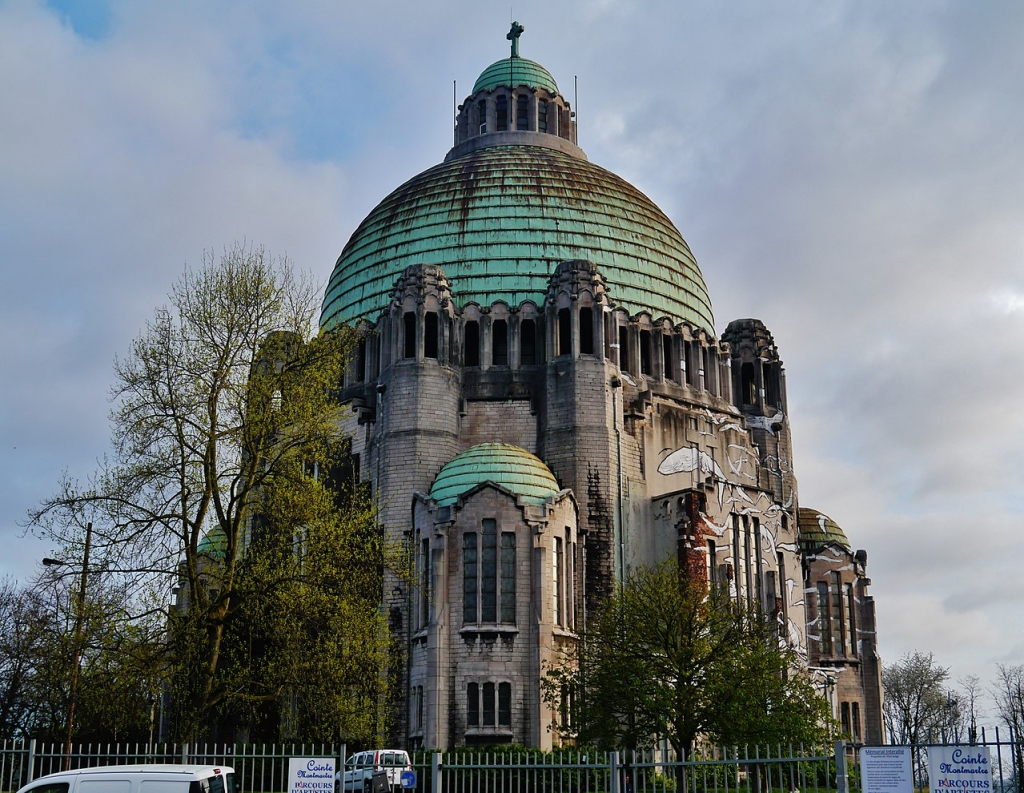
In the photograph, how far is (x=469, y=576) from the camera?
42406 mm

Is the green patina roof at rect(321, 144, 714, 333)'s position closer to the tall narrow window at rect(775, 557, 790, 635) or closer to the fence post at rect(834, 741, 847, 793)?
the tall narrow window at rect(775, 557, 790, 635)

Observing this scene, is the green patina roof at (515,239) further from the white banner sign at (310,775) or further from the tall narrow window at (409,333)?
the white banner sign at (310,775)

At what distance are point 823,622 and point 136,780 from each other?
44.3m

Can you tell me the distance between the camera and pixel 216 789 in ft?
63.4

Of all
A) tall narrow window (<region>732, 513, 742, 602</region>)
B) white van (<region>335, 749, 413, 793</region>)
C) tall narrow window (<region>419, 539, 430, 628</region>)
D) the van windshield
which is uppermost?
tall narrow window (<region>732, 513, 742, 602</region>)

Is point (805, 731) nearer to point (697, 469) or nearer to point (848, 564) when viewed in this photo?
point (697, 469)

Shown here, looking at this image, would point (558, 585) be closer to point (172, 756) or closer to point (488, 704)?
point (488, 704)

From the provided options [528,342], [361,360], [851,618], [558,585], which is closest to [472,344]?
[528,342]

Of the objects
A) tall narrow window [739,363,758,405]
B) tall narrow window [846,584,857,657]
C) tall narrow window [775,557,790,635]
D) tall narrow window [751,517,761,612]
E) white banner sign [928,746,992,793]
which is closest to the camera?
white banner sign [928,746,992,793]

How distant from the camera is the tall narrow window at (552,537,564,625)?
42.7m

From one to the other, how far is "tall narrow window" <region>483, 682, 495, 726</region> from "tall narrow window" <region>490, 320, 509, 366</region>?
1433 centimetres

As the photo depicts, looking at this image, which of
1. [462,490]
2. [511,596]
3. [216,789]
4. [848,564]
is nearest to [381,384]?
[462,490]

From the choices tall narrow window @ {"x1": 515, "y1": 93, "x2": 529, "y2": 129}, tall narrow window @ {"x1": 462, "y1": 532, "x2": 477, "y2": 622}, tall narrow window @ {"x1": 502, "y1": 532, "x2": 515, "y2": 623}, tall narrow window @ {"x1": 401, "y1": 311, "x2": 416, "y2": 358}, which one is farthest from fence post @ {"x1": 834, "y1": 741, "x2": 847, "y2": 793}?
tall narrow window @ {"x1": 515, "y1": 93, "x2": 529, "y2": 129}

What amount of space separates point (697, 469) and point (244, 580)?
25.9m
